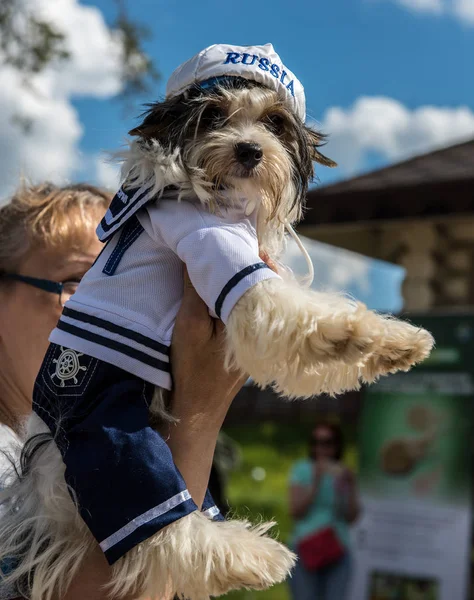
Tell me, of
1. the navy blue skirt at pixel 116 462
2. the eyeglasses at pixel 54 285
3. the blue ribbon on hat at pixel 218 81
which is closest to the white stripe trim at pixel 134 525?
the navy blue skirt at pixel 116 462

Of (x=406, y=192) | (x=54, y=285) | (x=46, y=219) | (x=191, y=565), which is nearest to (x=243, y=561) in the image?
(x=191, y=565)

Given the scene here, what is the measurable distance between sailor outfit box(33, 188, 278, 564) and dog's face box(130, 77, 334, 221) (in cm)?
9

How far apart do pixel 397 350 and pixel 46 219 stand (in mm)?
1532

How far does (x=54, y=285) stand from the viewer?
2.89 m

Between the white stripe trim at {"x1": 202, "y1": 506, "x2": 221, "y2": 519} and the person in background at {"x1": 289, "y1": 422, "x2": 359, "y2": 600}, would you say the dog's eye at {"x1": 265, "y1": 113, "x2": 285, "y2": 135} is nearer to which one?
the white stripe trim at {"x1": 202, "y1": 506, "x2": 221, "y2": 519}

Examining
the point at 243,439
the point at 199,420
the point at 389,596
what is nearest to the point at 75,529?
the point at 199,420

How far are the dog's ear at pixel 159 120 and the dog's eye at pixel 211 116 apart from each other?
0.06 meters

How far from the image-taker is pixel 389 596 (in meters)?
8.32

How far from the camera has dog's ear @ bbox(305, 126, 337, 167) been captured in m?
2.35

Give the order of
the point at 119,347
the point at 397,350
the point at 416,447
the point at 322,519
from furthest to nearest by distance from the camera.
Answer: the point at 322,519 < the point at 416,447 < the point at 119,347 < the point at 397,350

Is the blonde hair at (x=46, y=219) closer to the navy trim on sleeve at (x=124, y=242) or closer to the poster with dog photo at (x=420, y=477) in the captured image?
the navy trim on sleeve at (x=124, y=242)

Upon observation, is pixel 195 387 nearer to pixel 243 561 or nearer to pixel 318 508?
pixel 243 561

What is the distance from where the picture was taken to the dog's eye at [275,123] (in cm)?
220

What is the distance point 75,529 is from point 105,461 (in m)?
0.22
